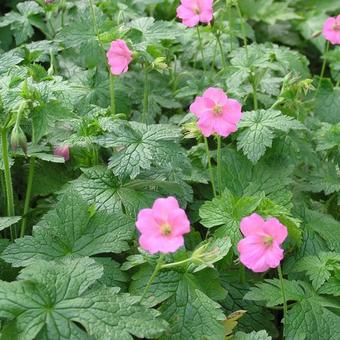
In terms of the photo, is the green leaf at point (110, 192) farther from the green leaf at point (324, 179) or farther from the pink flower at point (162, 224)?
the green leaf at point (324, 179)

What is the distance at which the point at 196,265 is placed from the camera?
5.90ft

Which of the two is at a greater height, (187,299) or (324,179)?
(187,299)

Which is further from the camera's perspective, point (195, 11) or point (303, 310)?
point (195, 11)

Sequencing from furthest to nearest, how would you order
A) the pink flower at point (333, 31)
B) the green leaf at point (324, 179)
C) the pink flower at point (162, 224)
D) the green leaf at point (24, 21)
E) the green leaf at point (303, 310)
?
the green leaf at point (24, 21) → the pink flower at point (333, 31) → the green leaf at point (324, 179) → the green leaf at point (303, 310) → the pink flower at point (162, 224)

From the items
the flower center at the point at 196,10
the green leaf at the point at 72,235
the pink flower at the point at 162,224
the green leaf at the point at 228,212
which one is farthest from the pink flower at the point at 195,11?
the pink flower at the point at 162,224

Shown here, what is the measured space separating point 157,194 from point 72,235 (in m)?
0.31

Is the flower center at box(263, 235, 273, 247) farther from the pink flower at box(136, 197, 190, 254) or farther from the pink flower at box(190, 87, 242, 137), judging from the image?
the pink flower at box(190, 87, 242, 137)

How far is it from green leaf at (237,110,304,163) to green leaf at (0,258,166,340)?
2.36 ft

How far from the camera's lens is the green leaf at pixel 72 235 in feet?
5.90

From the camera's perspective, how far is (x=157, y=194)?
2.04 meters

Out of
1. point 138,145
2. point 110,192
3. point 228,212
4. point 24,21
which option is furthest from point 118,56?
point 24,21

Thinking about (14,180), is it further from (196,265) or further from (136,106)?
(196,265)

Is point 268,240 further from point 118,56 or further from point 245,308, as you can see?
point 118,56

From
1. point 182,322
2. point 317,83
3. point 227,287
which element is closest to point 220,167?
point 227,287
